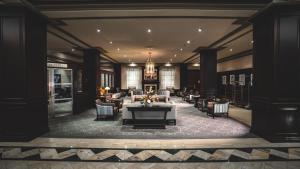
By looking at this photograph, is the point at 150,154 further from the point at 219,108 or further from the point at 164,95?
the point at 164,95

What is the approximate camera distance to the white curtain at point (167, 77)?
65.4 ft

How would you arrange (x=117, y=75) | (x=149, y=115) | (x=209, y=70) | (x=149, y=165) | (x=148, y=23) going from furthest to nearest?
(x=117, y=75), (x=209, y=70), (x=149, y=115), (x=148, y=23), (x=149, y=165)

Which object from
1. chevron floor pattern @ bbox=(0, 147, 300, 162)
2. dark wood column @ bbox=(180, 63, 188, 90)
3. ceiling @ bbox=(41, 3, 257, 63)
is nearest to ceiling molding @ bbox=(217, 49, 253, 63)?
ceiling @ bbox=(41, 3, 257, 63)

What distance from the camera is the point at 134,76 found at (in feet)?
65.2

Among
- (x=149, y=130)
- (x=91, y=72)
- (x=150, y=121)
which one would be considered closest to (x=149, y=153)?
(x=149, y=130)

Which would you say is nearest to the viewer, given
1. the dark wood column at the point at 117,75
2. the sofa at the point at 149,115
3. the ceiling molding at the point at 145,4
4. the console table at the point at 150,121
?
the ceiling molding at the point at 145,4

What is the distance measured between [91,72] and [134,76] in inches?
374

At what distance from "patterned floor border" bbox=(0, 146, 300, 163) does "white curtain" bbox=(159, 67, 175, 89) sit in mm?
15911

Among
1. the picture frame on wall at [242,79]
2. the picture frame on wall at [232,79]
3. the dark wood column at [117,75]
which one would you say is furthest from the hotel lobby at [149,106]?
the dark wood column at [117,75]

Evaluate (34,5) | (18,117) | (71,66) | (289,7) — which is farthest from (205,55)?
(18,117)

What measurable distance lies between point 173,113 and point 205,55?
17.9ft

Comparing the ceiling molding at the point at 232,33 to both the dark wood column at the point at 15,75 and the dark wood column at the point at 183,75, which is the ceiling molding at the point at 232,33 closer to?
the dark wood column at the point at 15,75

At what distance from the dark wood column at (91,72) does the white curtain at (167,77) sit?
10396 millimetres

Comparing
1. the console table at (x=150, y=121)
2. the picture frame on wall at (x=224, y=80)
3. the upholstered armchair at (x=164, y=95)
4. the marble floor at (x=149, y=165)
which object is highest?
the picture frame on wall at (x=224, y=80)
